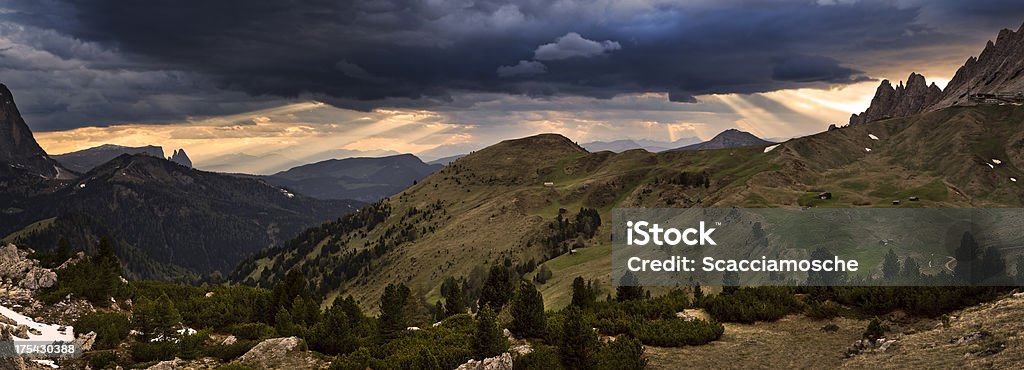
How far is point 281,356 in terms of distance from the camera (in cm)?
4116

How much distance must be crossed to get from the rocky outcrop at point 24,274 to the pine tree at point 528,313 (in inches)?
2142

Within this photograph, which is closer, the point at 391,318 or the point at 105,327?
the point at 105,327

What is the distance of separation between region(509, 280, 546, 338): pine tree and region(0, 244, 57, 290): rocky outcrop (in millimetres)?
54395

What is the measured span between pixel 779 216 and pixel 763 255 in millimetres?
25432

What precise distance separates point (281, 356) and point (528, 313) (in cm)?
1857

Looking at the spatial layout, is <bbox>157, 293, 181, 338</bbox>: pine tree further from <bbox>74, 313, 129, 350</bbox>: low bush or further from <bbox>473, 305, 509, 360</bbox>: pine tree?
<bbox>473, 305, 509, 360</bbox>: pine tree

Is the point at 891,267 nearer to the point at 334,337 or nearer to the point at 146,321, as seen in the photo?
the point at 334,337

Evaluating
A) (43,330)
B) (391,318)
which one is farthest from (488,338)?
(43,330)

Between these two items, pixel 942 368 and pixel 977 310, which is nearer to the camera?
pixel 942 368

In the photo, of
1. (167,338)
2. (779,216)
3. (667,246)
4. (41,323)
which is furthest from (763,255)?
(41,323)

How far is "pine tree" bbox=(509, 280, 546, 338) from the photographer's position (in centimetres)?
4028

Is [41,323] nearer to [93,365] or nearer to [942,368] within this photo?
[93,365]

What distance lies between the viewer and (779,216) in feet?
449
